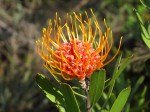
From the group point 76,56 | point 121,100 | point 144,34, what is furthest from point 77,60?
point 144,34

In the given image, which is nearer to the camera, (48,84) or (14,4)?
(48,84)

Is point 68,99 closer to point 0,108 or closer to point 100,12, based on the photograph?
point 0,108

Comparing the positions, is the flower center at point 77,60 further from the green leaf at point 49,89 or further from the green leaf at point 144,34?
the green leaf at point 144,34

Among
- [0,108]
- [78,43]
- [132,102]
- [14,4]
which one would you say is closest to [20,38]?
[14,4]

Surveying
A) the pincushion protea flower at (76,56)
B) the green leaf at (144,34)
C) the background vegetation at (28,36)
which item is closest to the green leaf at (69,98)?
the pincushion protea flower at (76,56)

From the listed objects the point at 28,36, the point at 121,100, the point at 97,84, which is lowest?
the point at 121,100

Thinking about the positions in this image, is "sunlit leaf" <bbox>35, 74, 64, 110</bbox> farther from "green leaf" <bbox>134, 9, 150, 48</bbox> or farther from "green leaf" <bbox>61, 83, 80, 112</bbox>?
"green leaf" <bbox>134, 9, 150, 48</bbox>

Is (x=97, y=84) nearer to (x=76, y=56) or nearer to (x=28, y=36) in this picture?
(x=76, y=56)
